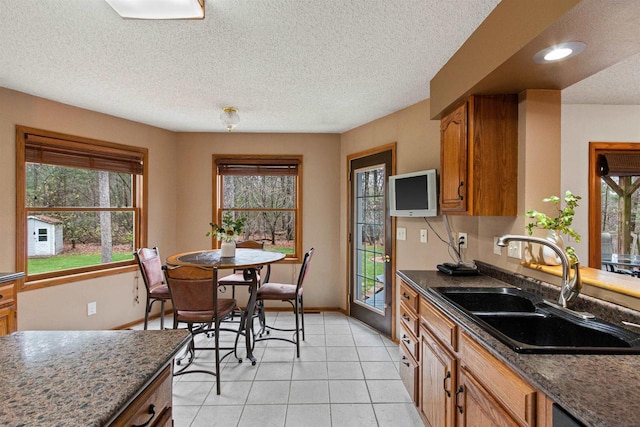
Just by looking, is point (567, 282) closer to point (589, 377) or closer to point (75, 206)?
point (589, 377)

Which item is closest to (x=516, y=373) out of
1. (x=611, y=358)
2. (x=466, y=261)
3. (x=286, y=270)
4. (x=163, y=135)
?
(x=611, y=358)

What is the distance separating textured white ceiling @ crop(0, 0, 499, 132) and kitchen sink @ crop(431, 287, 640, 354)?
1.53m

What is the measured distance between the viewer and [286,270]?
13.6 feet

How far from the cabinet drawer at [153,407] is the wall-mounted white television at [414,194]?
7.41 feet

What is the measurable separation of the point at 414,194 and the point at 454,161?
2.38 feet

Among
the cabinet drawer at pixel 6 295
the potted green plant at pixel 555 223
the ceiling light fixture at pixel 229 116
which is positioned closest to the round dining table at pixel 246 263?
the cabinet drawer at pixel 6 295

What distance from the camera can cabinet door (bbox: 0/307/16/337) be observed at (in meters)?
2.15

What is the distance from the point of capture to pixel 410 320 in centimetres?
211

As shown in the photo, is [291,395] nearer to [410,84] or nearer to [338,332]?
[338,332]

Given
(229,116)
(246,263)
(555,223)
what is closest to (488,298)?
(555,223)

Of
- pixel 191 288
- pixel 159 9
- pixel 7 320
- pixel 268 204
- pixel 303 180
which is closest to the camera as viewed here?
pixel 159 9

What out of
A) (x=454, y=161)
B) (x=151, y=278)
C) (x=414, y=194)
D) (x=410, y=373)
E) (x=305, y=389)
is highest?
(x=454, y=161)

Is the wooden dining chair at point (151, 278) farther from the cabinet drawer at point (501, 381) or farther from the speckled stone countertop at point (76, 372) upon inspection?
the cabinet drawer at point (501, 381)

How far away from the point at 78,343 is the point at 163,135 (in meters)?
3.52
